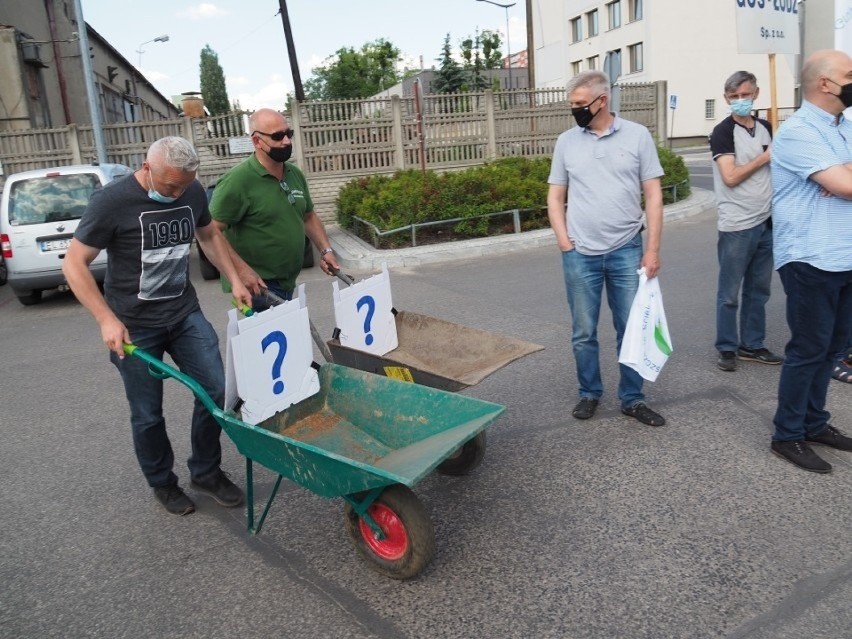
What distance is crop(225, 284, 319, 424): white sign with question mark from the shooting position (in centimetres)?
338

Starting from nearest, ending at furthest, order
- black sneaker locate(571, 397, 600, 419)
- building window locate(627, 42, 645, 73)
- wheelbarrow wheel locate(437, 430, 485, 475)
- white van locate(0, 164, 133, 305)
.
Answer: wheelbarrow wheel locate(437, 430, 485, 475)
black sneaker locate(571, 397, 600, 419)
white van locate(0, 164, 133, 305)
building window locate(627, 42, 645, 73)

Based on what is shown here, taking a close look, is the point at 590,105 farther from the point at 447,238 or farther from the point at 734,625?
the point at 447,238

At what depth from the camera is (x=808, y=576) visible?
2.93 m

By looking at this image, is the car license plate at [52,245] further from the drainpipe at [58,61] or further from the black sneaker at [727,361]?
the drainpipe at [58,61]

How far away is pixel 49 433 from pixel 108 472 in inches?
41.8

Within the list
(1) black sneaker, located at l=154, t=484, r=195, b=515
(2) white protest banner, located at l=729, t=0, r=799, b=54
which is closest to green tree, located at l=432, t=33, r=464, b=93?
(2) white protest banner, located at l=729, t=0, r=799, b=54

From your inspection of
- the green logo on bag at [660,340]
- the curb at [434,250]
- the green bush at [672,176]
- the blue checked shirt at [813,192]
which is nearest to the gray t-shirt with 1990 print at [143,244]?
the green logo on bag at [660,340]

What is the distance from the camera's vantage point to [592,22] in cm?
4756

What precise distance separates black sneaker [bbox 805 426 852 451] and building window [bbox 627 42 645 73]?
1656 inches

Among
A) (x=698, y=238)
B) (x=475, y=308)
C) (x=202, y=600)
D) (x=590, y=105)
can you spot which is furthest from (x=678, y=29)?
(x=202, y=600)

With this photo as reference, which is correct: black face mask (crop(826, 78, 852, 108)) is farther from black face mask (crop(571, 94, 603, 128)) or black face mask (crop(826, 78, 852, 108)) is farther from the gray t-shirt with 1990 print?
the gray t-shirt with 1990 print

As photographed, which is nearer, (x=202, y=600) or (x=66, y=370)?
(x=202, y=600)

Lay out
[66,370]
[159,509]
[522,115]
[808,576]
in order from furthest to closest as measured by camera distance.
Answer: [522,115] → [66,370] → [159,509] → [808,576]

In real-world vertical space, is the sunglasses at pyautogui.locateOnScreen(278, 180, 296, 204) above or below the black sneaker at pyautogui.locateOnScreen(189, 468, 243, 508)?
above
